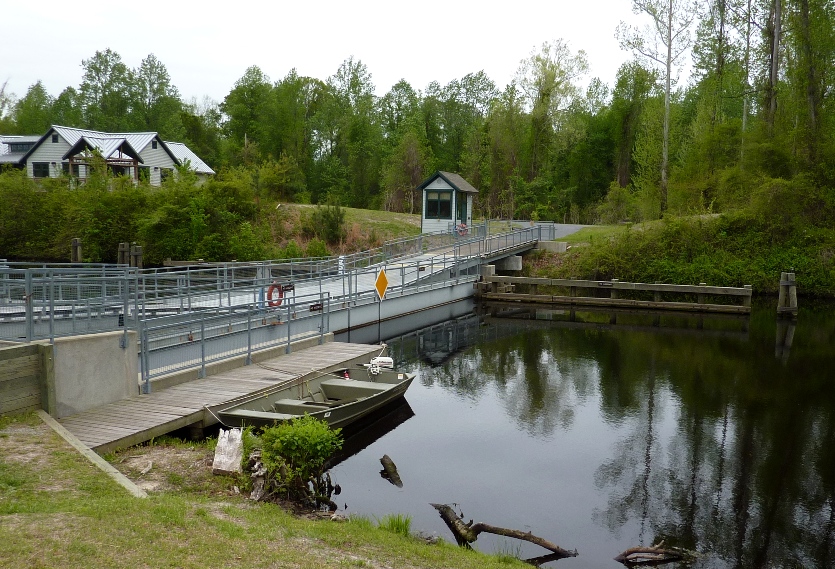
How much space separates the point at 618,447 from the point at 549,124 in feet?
184

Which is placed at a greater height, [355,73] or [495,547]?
[355,73]

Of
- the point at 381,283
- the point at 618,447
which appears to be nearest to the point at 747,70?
the point at 381,283

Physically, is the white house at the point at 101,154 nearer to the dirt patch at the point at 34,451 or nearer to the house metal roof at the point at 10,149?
the house metal roof at the point at 10,149

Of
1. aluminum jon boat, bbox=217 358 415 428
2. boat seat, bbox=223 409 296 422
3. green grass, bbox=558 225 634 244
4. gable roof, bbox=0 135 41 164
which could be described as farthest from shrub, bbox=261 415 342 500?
gable roof, bbox=0 135 41 164

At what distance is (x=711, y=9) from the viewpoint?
49.3m

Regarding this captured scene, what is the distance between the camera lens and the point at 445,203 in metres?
42.6

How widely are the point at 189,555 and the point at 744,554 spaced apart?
8.06m

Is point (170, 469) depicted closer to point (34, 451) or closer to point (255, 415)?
point (34, 451)

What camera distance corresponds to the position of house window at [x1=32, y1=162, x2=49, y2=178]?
6469 cm

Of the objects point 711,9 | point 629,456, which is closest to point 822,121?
point 711,9

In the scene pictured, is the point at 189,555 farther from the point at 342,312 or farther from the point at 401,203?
the point at 401,203

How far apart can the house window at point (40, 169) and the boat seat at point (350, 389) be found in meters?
58.7

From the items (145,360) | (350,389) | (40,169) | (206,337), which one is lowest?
(350,389)

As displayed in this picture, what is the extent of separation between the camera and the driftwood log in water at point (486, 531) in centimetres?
1048
